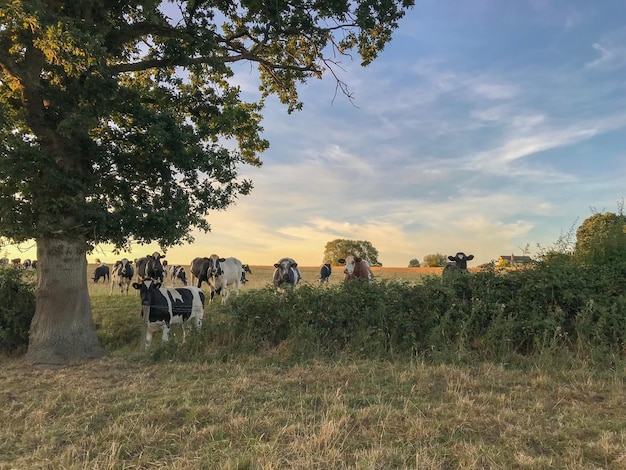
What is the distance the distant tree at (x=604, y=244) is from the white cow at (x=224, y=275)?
11610 millimetres

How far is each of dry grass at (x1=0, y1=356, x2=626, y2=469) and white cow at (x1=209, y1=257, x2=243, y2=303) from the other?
11.2 meters

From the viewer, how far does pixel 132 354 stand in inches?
366

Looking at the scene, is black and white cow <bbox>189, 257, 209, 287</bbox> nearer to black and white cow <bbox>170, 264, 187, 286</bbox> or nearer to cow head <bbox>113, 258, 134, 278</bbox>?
cow head <bbox>113, 258, 134, 278</bbox>

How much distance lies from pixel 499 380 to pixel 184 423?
4.30 metres

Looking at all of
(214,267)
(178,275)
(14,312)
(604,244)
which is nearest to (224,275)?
(214,267)

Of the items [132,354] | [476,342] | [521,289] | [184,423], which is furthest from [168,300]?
Result: [521,289]

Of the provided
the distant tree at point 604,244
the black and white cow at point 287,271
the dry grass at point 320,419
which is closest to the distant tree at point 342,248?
the black and white cow at point 287,271

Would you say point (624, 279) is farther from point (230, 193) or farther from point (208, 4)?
point (208, 4)

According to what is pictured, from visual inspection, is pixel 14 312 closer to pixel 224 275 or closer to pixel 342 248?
pixel 224 275

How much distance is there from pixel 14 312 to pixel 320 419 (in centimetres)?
861

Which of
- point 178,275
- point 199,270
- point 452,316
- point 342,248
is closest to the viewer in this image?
point 452,316

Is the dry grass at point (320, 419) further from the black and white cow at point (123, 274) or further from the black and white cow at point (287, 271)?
the black and white cow at point (123, 274)

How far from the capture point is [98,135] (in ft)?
32.9

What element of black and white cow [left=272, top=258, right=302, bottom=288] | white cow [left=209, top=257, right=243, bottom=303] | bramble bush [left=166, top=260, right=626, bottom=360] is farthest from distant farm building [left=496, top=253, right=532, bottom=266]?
black and white cow [left=272, top=258, right=302, bottom=288]
